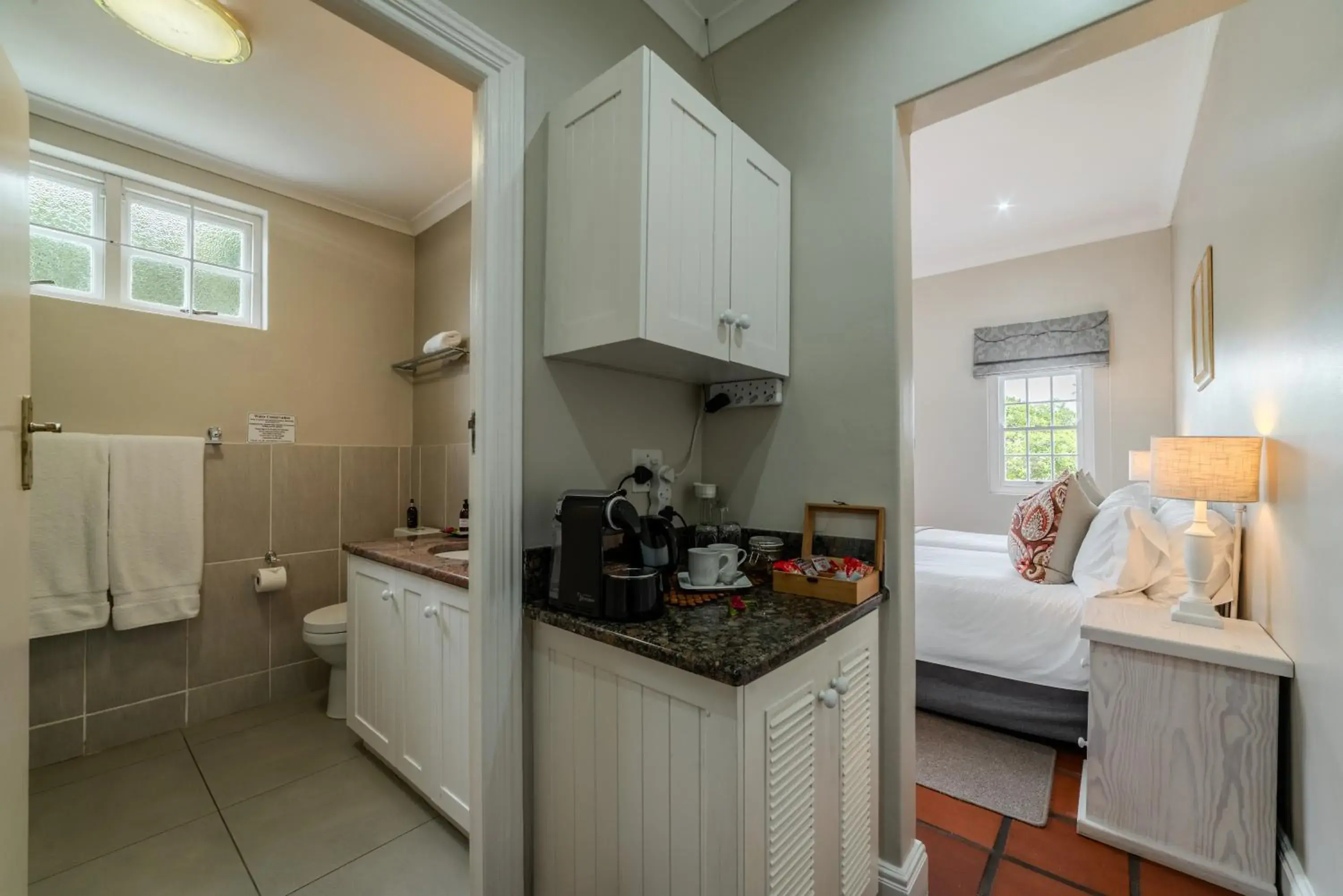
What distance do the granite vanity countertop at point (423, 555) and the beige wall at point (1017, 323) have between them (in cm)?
282

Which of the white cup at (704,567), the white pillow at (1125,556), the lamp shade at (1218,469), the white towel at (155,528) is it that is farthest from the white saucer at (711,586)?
the white towel at (155,528)

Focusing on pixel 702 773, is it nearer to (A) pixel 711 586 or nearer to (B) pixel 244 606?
(A) pixel 711 586

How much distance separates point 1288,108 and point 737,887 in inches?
95.5

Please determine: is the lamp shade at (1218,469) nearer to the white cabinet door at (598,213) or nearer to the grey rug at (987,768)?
the grey rug at (987,768)

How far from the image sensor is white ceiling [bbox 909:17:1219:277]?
242 cm

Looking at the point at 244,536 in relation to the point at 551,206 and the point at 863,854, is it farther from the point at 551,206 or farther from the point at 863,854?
the point at 863,854

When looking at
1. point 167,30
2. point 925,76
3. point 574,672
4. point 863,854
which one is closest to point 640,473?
point 574,672

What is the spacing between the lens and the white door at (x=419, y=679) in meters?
1.68

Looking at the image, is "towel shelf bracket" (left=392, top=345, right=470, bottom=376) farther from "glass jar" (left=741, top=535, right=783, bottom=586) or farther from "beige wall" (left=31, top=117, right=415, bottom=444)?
"glass jar" (left=741, top=535, right=783, bottom=586)

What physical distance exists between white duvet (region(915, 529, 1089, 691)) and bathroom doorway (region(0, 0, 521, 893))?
190 cm

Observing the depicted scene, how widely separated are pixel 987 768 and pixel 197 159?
13.9 ft

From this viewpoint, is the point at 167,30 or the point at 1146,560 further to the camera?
the point at 1146,560

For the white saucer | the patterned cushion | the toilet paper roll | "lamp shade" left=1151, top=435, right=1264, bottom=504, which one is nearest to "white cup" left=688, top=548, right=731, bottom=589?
the white saucer

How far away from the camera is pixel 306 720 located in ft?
7.95
